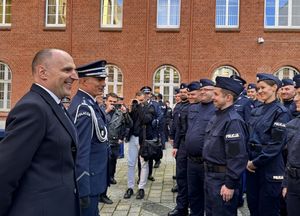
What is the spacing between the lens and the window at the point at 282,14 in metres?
20.3

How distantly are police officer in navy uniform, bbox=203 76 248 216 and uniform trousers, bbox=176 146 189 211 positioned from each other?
1716 mm

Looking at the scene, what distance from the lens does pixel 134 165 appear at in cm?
745

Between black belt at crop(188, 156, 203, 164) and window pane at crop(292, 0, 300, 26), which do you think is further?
window pane at crop(292, 0, 300, 26)

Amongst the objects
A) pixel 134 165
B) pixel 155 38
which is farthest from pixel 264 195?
pixel 155 38

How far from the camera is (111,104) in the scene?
7.65 meters

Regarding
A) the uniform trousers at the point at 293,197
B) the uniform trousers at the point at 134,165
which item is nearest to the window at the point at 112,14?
the uniform trousers at the point at 134,165

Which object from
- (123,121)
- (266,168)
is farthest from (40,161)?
(123,121)

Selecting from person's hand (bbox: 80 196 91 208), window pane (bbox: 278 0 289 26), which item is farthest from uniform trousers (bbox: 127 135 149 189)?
window pane (bbox: 278 0 289 26)

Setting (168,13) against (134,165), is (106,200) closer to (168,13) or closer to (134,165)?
(134,165)

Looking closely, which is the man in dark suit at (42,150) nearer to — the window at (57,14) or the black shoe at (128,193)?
A: the black shoe at (128,193)

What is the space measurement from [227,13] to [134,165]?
50.5 ft

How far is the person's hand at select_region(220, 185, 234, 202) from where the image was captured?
13.2 ft

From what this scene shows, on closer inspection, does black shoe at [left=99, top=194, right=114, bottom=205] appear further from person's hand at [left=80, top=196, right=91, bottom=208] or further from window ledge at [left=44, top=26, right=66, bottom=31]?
window ledge at [left=44, top=26, right=66, bottom=31]

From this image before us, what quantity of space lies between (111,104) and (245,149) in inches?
159
